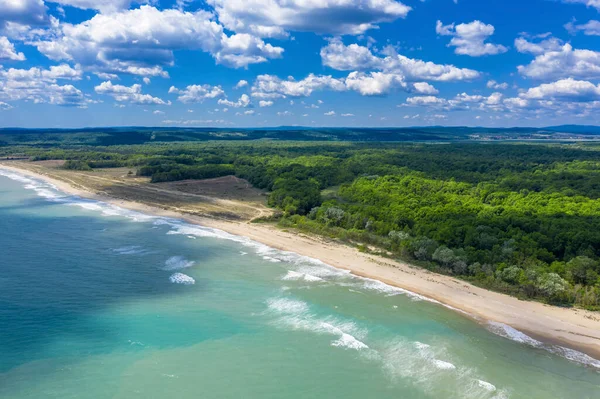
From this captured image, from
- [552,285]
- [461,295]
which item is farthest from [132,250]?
[552,285]

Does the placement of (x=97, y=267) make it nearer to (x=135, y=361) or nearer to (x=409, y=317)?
(x=135, y=361)

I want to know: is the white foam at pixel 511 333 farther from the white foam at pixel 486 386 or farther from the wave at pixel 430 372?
the white foam at pixel 486 386

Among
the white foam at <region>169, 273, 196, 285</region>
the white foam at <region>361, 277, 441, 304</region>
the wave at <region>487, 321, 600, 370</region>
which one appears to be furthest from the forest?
the white foam at <region>169, 273, 196, 285</region>

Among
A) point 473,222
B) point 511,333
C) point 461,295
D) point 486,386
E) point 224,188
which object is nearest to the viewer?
point 486,386

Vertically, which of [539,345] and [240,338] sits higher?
[240,338]

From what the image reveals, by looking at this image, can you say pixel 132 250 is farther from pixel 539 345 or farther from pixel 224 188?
pixel 224 188

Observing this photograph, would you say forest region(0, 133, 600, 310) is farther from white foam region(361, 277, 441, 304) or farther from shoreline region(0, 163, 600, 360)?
white foam region(361, 277, 441, 304)
